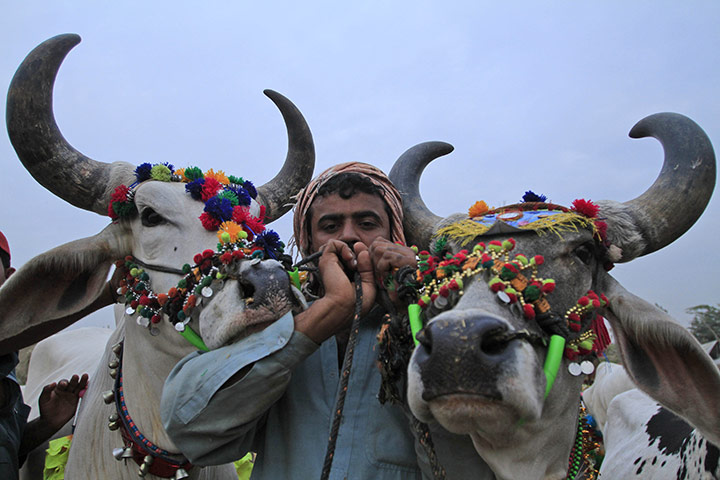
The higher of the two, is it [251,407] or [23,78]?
[23,78]

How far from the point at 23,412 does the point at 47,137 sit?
190cm

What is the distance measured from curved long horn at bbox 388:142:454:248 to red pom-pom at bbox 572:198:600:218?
84cm

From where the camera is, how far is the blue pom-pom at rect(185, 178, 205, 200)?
306cm

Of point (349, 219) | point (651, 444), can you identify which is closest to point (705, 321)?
point (651, 444)

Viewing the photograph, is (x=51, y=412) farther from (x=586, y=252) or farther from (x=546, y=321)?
(x=586, y=252)

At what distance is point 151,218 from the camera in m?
3.07

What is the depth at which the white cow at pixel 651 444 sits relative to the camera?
3.04m

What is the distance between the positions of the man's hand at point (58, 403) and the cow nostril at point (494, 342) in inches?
122

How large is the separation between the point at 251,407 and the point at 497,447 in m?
0.94

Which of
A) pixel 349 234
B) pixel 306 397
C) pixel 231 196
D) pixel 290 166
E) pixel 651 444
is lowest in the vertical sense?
pixel 651 444

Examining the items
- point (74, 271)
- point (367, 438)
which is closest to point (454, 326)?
point (367, 438)

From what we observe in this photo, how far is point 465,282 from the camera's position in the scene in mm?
1970

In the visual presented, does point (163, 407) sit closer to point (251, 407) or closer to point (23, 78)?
point (251, 407)

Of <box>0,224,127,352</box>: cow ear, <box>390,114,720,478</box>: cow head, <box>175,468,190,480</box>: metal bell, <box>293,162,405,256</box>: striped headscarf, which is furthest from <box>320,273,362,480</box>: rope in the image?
<box>0,224,127,352</box>: cow ear
